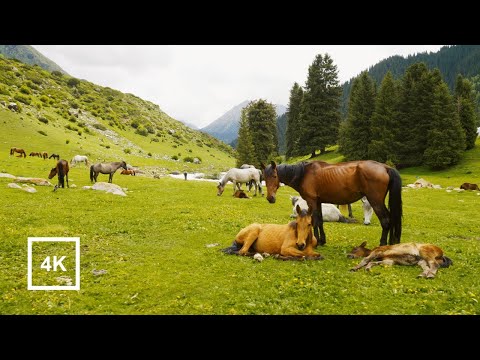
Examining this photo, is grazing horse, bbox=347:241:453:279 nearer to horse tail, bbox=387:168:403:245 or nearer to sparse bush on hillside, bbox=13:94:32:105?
horse tail, bbox=387:168:403:245

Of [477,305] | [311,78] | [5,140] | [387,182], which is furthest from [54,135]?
[477,305]

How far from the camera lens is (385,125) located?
58031mm

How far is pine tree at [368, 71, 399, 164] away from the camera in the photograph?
2216 inches

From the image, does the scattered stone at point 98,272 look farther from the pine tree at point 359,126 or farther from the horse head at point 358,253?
the pine tree at point 359,126

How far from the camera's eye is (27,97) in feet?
227

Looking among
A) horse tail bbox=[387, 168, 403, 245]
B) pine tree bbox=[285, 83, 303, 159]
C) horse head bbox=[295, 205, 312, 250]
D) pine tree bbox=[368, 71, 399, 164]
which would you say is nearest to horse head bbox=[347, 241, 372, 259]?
horse tail bbox=[387, 168, 403, 245]

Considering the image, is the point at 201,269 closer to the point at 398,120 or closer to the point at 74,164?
the point at 74,164

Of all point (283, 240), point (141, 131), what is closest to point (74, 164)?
point (283, 240)

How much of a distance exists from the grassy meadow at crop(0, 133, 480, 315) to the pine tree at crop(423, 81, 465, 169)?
106 feet

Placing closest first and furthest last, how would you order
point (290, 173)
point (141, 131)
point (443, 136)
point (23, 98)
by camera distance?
point (290, 173) < point (443, 136) < point (23, 98) < point (141, 131)

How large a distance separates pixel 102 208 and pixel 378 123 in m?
50.6

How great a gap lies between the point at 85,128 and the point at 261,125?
36701 mm
